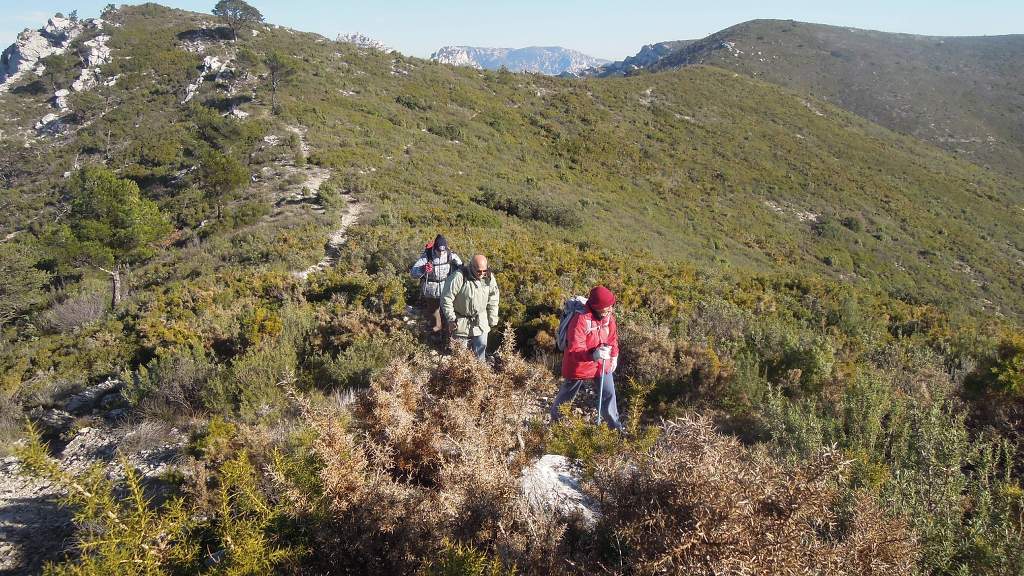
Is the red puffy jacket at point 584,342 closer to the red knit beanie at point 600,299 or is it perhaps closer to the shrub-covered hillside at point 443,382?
the red knit beanie at point 600,299

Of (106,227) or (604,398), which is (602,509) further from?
(106,227)

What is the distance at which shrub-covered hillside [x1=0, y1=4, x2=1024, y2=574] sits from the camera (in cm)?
191

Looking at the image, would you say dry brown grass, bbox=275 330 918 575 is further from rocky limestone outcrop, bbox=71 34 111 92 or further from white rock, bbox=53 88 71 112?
rocky limestone outcrop, bbox=71 34 111 92

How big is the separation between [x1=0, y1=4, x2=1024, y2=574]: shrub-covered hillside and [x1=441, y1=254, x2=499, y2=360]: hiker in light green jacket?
718 mm

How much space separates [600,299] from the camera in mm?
4105

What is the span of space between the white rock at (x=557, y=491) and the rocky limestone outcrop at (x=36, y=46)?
197 ft

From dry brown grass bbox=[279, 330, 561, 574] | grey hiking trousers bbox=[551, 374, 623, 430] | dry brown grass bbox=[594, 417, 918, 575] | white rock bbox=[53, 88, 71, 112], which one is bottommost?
grey hiking trousers bbox=[551, 374, 623, 430]

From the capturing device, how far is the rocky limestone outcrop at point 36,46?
4228cm

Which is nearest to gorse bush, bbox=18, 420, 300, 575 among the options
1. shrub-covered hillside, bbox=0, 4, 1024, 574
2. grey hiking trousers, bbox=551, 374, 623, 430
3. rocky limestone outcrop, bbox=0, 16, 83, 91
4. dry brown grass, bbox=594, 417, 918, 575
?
shrub-covered hillside, bbox=0, 4, 1024, 574

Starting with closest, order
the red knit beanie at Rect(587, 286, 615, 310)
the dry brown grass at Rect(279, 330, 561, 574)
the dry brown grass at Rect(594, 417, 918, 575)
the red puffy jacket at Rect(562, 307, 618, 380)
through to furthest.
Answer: the dry brown grass at Rect(594, 417, 918, 575) < the dry brown grass at Rect(279, 330, 561, 574) < the red knit beanie at Rect(587, 286, 615, 310) < the red puffy jacket at Rect(562, 307, 618, 380)

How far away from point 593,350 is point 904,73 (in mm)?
103941

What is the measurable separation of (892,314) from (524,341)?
7904mm

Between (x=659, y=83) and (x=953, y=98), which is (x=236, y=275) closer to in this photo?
(x=659, y=83)

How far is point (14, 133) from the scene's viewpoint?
32.4m
